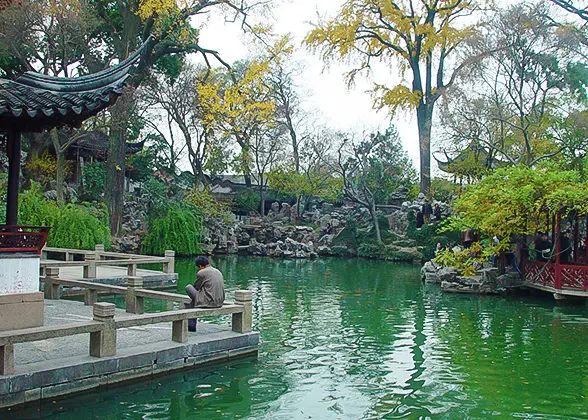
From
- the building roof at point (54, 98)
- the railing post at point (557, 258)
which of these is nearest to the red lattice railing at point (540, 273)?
the railing post at point (557, 258)

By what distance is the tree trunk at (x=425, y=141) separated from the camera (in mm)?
29688

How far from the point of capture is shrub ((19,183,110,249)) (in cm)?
1906

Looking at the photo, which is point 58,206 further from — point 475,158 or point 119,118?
point 475,158

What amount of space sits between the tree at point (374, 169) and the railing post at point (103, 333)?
23.9 m

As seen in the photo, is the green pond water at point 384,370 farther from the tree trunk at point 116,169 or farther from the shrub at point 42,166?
the shrub at point 42,166

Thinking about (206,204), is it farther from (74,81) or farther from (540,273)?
(74,81)

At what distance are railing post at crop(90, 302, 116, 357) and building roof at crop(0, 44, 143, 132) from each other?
7.65ft

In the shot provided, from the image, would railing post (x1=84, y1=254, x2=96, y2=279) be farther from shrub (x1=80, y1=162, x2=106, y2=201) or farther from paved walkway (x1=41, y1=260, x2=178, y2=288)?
shrub (x1=80, y1=162, x2=106, y2=201)

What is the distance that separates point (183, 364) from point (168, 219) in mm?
19687

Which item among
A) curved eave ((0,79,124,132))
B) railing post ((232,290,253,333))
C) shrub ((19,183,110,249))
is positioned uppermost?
curved eave ((0,79,124,132))

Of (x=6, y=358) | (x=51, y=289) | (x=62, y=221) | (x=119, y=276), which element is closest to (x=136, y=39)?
(x=62, y=221)

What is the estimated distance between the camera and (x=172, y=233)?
26844mm

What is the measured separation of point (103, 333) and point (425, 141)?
2463 cm

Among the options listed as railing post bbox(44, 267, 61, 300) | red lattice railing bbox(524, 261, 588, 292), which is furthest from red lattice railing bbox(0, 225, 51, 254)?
red lattice railing bbox(524, 261, 588, 292)
